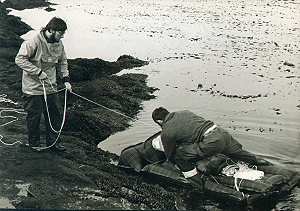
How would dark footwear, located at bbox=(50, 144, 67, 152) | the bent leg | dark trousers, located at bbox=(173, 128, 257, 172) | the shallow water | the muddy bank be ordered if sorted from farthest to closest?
the shallow water
dark footwear, located at bbox=(50, 144, 67, 152)
the bent leg
dark trousers, located at bbox=(173, 128, 257, 172)
the muddy bank

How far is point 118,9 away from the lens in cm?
1667

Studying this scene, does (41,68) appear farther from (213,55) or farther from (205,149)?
(213,55)

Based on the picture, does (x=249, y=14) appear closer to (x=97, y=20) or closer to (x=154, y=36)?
(x=154, y=36)

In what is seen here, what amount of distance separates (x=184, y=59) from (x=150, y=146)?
7.68m

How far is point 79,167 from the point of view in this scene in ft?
21.4

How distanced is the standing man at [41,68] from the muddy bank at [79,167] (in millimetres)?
606

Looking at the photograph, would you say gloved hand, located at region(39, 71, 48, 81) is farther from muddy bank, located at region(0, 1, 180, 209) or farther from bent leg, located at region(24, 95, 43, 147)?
muddy bank, located at region(0, 1, 180, 209)

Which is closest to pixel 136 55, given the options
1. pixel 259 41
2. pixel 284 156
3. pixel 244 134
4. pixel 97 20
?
pixel 97 20

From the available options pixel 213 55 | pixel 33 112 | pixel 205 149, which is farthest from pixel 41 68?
pixel 213 55

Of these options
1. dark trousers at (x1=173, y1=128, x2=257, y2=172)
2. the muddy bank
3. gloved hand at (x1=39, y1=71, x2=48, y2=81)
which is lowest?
the muddy bank

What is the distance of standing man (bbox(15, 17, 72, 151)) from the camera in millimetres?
6156

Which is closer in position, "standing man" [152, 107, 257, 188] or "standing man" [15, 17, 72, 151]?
"standing man" [152, 107, 257, 188]

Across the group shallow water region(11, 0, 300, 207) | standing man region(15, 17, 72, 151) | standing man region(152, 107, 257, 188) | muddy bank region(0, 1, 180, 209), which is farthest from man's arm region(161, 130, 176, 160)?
shallow water region(11, 0, 300, 207)

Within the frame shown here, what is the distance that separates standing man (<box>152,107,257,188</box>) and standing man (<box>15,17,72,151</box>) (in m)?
1.62
